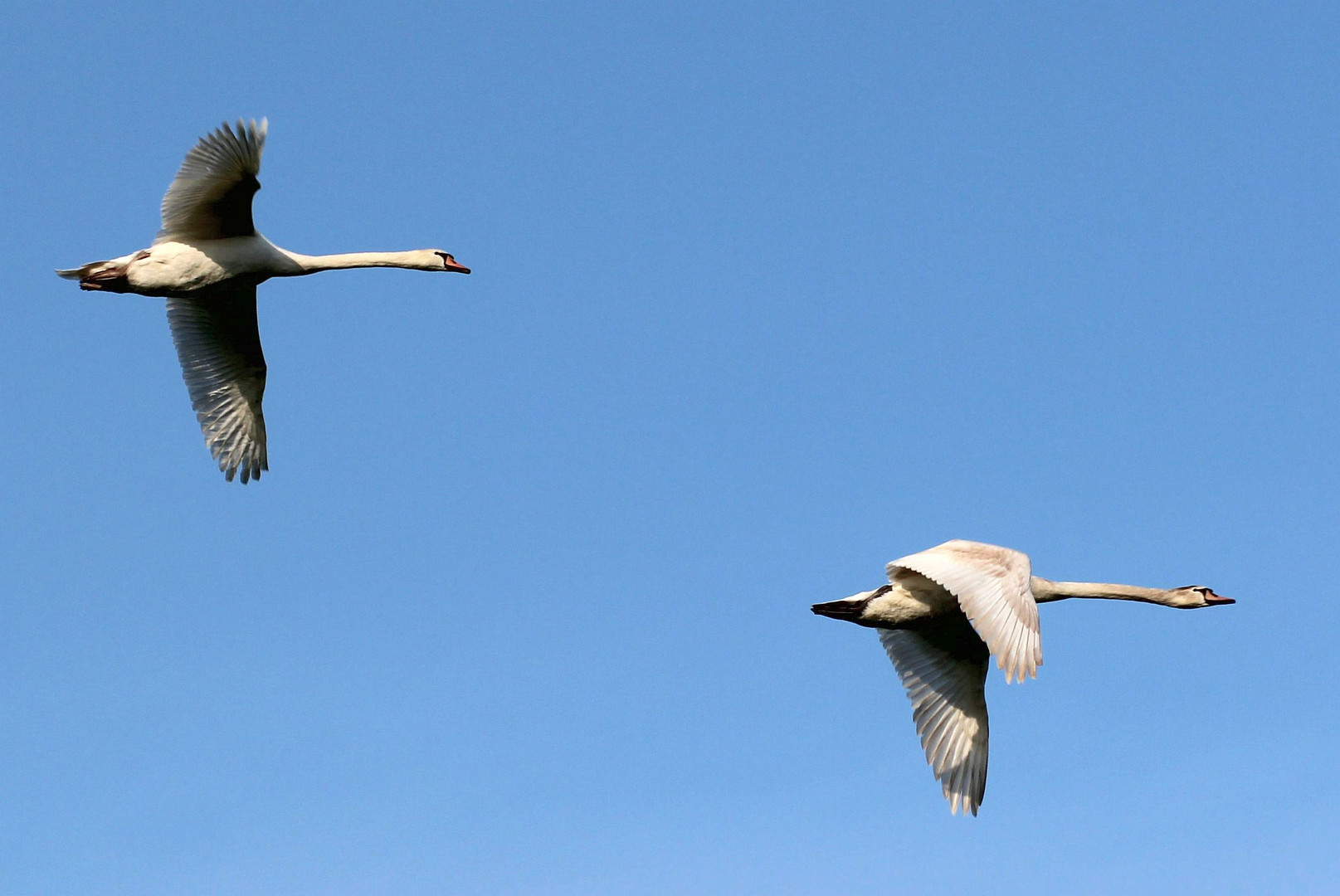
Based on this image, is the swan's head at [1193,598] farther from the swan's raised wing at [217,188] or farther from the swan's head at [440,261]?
the swan's raised wing at [217,188]

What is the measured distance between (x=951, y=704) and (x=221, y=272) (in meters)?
10.5

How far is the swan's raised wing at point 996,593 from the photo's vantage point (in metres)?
17.1

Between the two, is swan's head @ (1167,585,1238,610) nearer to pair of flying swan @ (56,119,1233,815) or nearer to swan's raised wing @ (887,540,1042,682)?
pair of flying swan @ (56,119,1233,815)

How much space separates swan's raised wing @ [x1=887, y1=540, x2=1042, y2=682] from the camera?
17.1 meters

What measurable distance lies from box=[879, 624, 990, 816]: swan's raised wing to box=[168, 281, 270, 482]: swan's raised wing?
9.80m

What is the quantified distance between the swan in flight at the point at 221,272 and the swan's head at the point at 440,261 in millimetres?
11

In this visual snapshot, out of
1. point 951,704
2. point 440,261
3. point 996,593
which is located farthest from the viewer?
point 440,261

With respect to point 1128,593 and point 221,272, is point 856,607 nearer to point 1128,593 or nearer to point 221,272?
point 1128,593

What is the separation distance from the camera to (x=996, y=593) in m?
17.8

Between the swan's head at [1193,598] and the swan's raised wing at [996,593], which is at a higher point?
the swan's head at [1193,598]

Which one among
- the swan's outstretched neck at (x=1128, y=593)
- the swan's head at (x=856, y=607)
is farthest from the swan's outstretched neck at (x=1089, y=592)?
the swan's head at (x=856, y=607)

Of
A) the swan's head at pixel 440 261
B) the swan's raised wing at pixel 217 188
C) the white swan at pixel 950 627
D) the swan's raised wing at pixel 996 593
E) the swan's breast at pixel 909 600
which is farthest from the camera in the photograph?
the swan's head at pixel 440 261

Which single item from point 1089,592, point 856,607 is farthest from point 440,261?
point 1089,592

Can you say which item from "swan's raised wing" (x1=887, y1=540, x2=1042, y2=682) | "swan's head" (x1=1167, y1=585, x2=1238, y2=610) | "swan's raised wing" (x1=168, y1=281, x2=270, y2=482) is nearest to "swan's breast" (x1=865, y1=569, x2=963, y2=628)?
"swan's raised wing" (x1=887, y1=540, x2=1042, y2=682)
